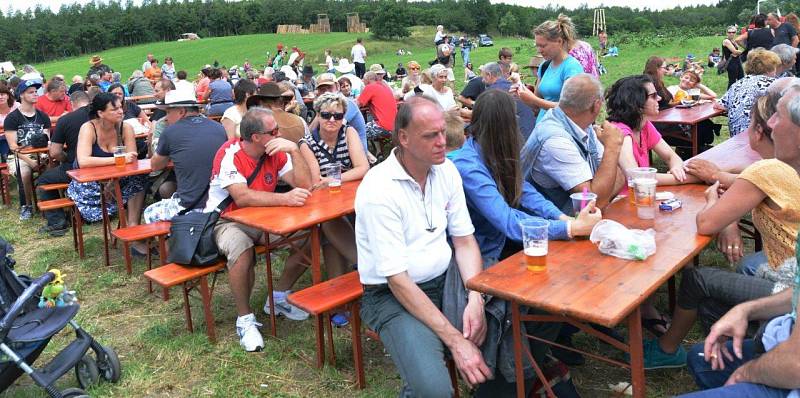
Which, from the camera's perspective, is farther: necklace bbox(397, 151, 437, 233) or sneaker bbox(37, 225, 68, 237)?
sneaker bbox(37, 225, 68, 237)

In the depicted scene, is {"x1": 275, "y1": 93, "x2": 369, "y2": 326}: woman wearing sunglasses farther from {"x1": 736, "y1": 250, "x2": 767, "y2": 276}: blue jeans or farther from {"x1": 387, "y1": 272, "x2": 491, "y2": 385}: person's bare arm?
{"x1": 736, "y1": 250, "x2": 767, "y2": 276}: blue jeans

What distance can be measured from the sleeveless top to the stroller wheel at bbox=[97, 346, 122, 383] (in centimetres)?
189

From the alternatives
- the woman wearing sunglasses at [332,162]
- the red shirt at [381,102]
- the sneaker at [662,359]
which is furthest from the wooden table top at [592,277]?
the red shirt at [381,102]

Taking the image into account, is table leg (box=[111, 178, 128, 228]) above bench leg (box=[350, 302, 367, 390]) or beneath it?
above

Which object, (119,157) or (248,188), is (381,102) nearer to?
Result: (119,157)

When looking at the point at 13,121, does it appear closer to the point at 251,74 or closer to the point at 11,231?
the point at 11,231

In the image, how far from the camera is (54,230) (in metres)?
6.67

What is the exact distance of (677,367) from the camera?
3.23 meters

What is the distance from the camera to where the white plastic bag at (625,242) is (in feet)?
7.88

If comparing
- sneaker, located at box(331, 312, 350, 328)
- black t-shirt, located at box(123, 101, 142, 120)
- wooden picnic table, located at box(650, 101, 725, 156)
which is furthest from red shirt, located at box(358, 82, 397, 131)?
sneaker, located at box(331, 312, 350, 328)

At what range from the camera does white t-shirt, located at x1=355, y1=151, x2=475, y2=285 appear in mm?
2562

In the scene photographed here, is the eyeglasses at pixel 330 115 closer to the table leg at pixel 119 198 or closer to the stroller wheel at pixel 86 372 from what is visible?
the table leg at pixel 119 198

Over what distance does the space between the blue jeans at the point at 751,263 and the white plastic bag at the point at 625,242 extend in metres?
0.76

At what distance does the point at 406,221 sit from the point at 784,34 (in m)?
10.7
